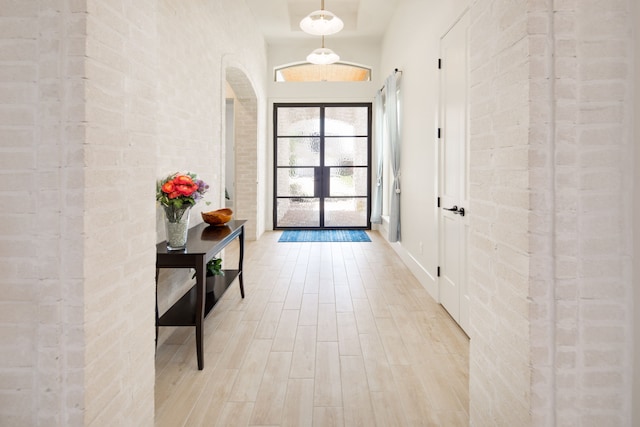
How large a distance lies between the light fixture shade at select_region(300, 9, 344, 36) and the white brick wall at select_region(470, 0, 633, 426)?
3950mm

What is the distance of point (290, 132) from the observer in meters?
8.52

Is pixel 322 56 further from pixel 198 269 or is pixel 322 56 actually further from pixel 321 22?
pixel 198 269

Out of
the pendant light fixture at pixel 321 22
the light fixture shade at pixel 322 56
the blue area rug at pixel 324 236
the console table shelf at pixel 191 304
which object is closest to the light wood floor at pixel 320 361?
the console table shelf at pixel 191 304

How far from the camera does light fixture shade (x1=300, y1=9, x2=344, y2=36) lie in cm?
512

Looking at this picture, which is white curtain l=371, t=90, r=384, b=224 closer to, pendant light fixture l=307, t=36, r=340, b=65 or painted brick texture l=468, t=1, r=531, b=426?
pendant light fixture l=307, t=36, r=340, b=65

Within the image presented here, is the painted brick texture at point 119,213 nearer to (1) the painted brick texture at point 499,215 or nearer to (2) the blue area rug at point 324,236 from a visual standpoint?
(1) the painted brick texture at point 499,215

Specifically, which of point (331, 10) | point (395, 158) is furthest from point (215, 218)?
point (331, 10)

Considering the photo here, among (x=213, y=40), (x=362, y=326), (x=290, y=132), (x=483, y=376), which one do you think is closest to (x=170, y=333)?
(x=362, y=326)

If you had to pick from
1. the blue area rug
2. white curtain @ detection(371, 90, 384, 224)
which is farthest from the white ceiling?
the blue area rug

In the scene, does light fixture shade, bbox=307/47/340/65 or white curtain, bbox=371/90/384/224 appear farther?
white curtain, bbox=371/90/384/224

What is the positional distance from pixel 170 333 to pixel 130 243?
1.74m

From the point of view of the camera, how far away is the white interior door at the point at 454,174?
329 cm

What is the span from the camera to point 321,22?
17.0 ft

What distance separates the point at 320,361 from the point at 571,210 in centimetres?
178
